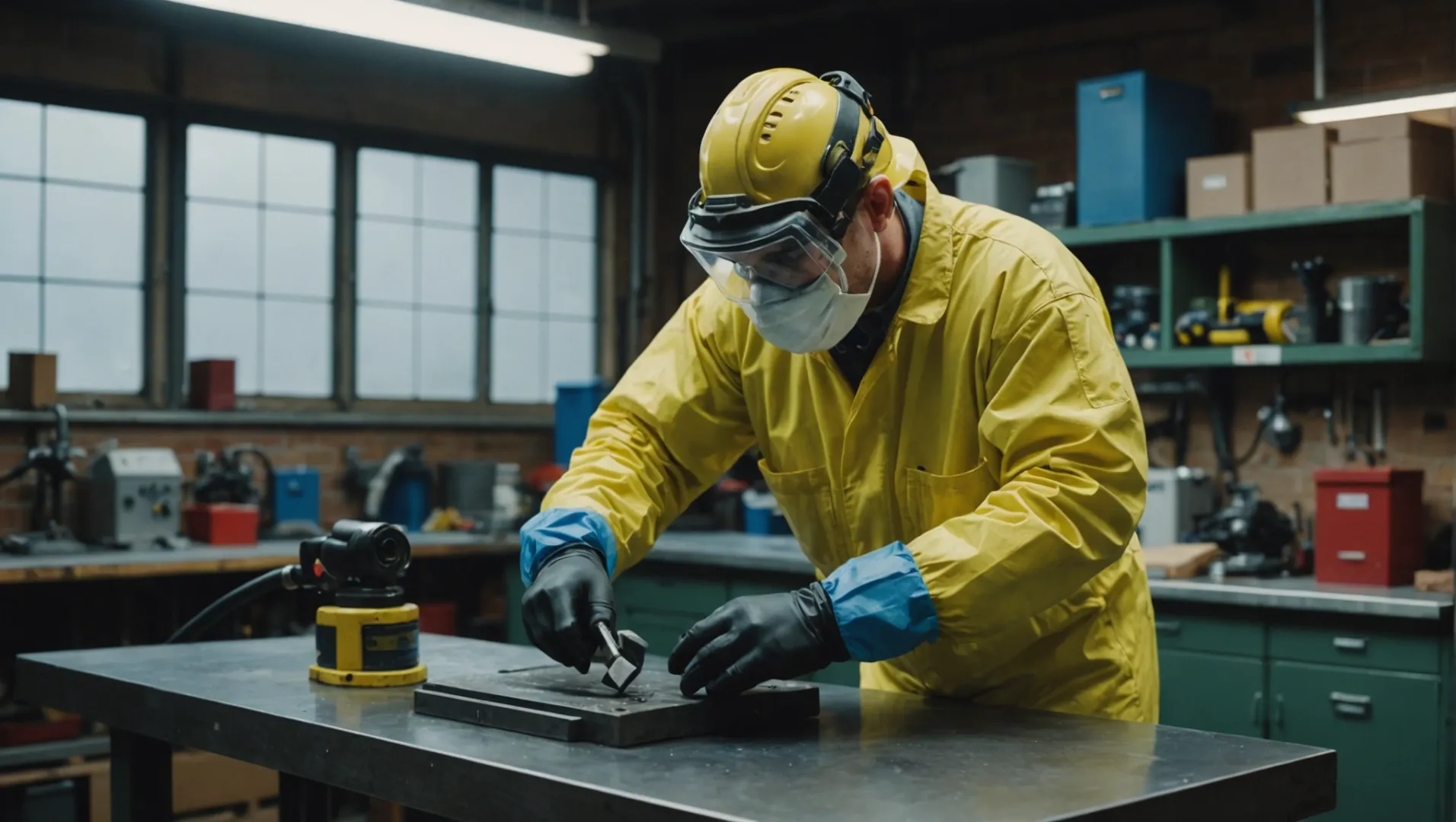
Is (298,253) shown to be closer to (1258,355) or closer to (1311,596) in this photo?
(1258,355)

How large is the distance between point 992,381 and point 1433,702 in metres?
2.10

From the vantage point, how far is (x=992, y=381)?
1.70 m

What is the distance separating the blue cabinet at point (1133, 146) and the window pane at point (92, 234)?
10.6 feet

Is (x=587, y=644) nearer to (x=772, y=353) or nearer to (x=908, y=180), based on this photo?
(x=772, y=353)

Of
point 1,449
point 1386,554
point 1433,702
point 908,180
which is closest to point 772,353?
point 908,180

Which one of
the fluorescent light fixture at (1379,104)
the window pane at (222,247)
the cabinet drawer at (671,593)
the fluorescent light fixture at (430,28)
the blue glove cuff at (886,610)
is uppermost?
the fluorescent light fixture at (430,28)

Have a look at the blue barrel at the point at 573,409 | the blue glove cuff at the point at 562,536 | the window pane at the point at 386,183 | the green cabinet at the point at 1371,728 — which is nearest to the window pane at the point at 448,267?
the window pane at the point at 386,183

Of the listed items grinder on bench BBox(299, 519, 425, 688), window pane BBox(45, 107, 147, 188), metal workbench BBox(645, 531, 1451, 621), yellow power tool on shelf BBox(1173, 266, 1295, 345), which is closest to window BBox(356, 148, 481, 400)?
window pane BBox(45, 107, 147, 188)

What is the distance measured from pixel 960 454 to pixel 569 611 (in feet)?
1.69

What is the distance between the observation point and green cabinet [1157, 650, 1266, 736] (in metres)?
3.51

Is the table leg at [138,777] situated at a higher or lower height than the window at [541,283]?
lower

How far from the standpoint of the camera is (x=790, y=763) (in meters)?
1.42

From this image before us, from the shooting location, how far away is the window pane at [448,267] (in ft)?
18.8

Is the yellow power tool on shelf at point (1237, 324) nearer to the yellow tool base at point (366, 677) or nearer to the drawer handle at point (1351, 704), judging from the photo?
the drawer handle at point (1351, 704)
